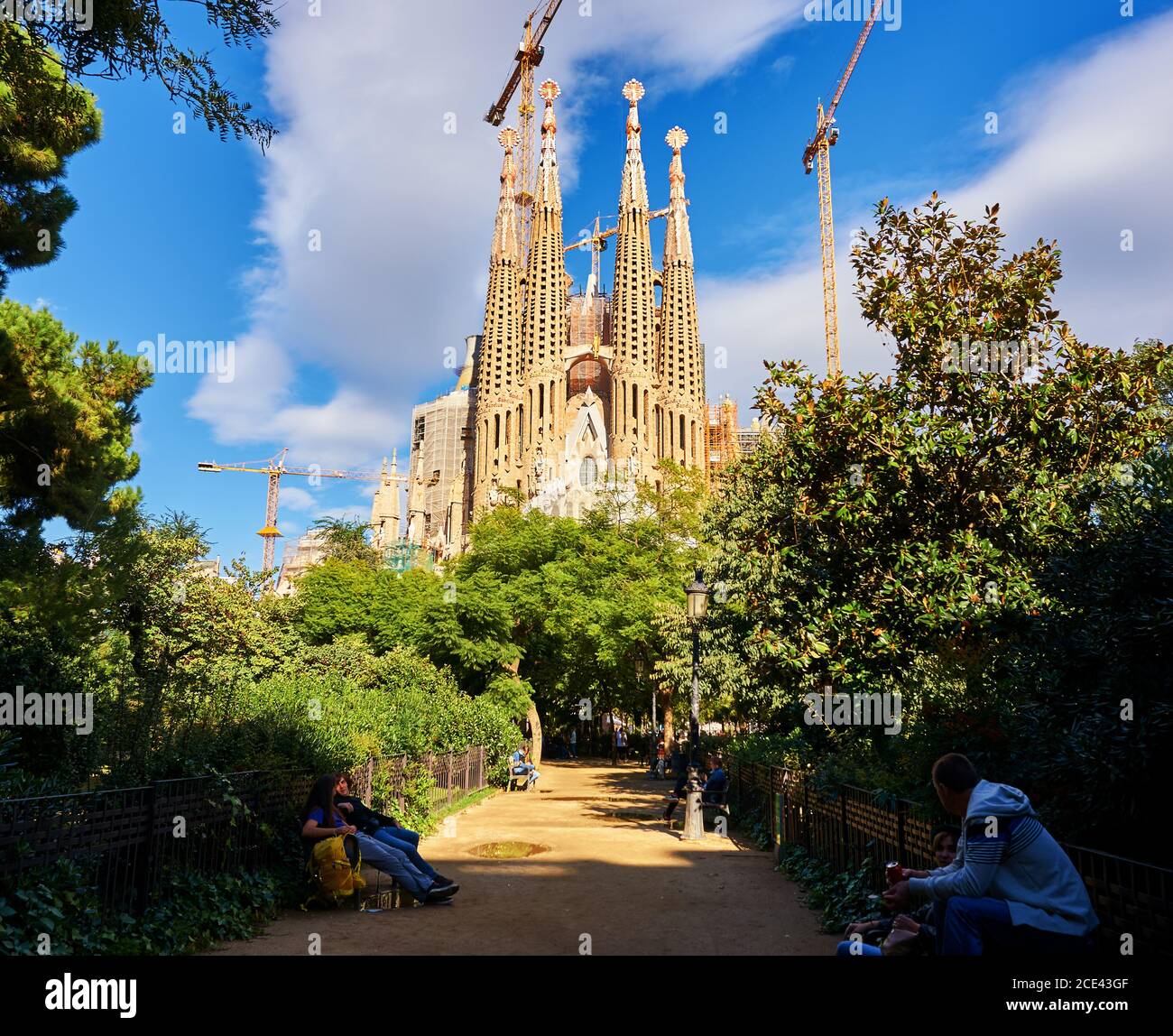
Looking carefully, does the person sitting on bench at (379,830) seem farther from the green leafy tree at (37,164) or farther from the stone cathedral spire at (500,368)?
the stone cathedral spire at (500,368)

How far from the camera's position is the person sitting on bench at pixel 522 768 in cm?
2339

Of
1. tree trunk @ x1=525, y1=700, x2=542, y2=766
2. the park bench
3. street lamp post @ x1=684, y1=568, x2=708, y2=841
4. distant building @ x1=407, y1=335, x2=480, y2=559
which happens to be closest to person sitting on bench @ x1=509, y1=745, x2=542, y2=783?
tree trunk @ x1=525, y1=700, x2=542, y2=766

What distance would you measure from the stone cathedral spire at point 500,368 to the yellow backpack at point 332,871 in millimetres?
79616

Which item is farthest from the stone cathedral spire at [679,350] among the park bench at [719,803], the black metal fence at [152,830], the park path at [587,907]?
the black metal fence at [152,830]

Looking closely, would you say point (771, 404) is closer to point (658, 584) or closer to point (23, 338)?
point (23, 338)

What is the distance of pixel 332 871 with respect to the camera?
27.1 ft

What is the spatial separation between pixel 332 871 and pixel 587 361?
93.4 metres

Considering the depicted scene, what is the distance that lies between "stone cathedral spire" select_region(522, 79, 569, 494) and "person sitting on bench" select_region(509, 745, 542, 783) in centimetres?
6202

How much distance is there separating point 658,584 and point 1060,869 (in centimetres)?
2554

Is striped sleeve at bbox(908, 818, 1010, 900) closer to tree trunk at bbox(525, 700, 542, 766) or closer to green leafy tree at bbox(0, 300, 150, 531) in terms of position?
green leafy tree at bbox(0, 300, 150, 531)

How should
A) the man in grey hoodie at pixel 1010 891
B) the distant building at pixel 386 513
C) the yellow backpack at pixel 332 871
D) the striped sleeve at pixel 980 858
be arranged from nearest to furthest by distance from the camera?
the man in grey hoodie at pixel 1010 891, the striped sleeve at pixel 980 858, the yellow backpack at pixel 332 871, the distant building at pixel 386 513

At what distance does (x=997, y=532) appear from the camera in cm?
1042

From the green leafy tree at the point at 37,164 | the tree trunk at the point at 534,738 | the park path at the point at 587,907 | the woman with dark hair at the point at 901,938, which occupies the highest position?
the green leafy tree at the point at 37,164
